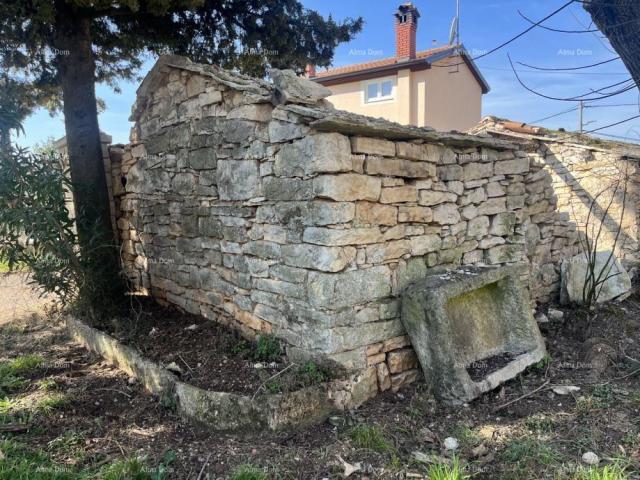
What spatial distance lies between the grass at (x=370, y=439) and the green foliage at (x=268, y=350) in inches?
36.4

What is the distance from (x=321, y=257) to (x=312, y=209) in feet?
1.19

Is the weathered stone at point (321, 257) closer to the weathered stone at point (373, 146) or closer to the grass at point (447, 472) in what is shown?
the weathered stone at point (373, 146)

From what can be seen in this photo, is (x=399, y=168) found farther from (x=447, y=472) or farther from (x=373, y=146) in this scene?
(x=447, y=472)

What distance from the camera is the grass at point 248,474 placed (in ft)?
8.29

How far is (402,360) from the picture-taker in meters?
3.58

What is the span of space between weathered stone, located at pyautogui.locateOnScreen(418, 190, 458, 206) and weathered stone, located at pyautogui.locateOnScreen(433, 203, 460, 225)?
0.05 metres

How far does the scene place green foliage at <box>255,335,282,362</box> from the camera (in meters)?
3.58

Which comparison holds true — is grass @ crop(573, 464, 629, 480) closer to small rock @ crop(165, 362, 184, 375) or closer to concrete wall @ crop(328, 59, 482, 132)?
small rock @ crop(165, 362, 184, 375)

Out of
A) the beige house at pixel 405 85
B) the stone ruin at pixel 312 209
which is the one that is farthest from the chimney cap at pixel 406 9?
the stone ruin at pixel 312 209

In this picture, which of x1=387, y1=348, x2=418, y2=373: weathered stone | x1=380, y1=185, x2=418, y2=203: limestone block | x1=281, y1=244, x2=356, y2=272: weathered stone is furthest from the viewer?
x1=387, y1=348, x2=418, y2=373: weathered stone

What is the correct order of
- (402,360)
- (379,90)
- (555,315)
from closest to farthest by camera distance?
(402,360) < (555,315) < (379,90)

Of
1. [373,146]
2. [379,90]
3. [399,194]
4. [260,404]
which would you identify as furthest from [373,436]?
[379,90]

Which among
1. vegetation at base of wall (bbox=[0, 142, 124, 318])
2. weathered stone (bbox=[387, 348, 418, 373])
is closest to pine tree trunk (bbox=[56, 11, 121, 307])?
vegetation at base of wall (bbox=[0, 142, 124, 318])

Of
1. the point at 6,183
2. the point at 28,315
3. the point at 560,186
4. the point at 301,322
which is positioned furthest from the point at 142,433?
the point at 560,186
